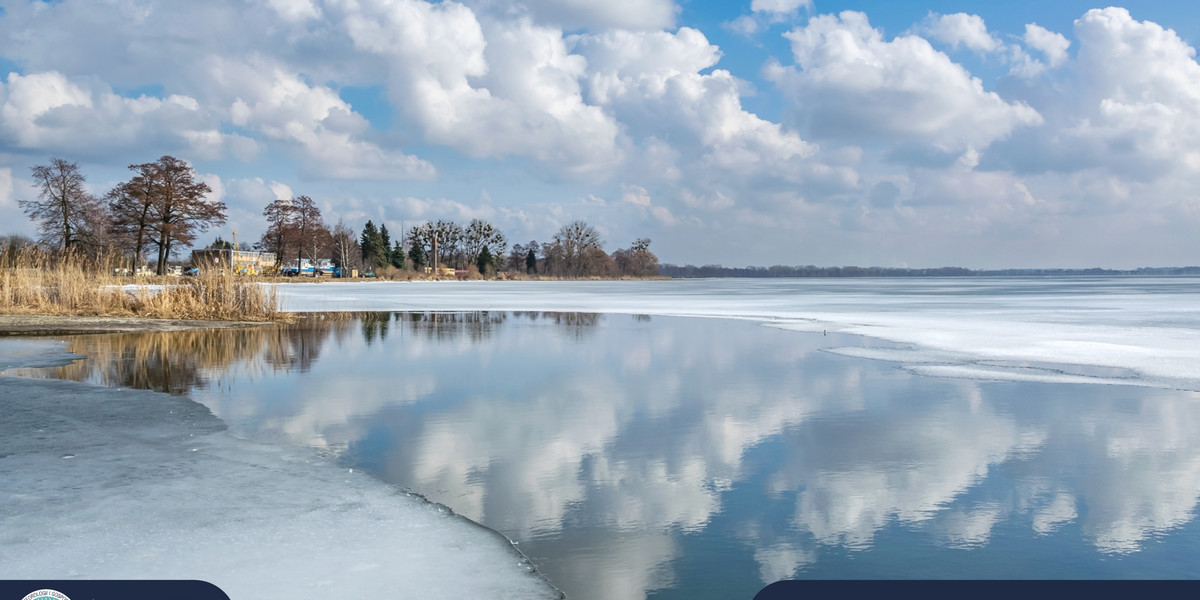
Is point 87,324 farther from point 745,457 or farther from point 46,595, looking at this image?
point 46,595

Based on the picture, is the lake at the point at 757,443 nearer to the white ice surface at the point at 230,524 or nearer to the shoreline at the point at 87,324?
the white ice surface at the point at 230,524

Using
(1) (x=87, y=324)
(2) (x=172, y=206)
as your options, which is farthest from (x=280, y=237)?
(1) (x=87, y=324)

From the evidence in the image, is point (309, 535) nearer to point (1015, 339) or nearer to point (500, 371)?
point (500, 371)

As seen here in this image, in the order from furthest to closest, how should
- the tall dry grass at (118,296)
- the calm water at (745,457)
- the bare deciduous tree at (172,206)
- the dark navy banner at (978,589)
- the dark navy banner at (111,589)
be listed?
1. the bare deciduous tree at (172,206)
2. the tall dry grass at (118,296)
3. the calm water at (745,457)
4. the dark navy banner at (978,589)
5. the dark navy banner at (111,589)

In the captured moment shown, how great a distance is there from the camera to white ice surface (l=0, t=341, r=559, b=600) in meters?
3.71

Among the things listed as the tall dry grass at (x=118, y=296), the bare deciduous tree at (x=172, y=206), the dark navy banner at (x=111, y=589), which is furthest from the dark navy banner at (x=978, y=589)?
the bare deciduous tree at (x=172, y=206)

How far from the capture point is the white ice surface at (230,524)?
12.2 ft

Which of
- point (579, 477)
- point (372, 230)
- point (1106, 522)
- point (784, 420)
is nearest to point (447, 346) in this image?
point (784, 420)

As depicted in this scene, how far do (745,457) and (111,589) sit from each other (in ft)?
13.4

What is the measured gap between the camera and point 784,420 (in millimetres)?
7594

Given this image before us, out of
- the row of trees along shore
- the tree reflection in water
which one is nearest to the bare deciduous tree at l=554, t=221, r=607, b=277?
the row of trees along shore

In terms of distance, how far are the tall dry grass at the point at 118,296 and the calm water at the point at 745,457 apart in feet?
29.8

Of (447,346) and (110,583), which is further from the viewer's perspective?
(447,346)

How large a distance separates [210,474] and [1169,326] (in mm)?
18358
